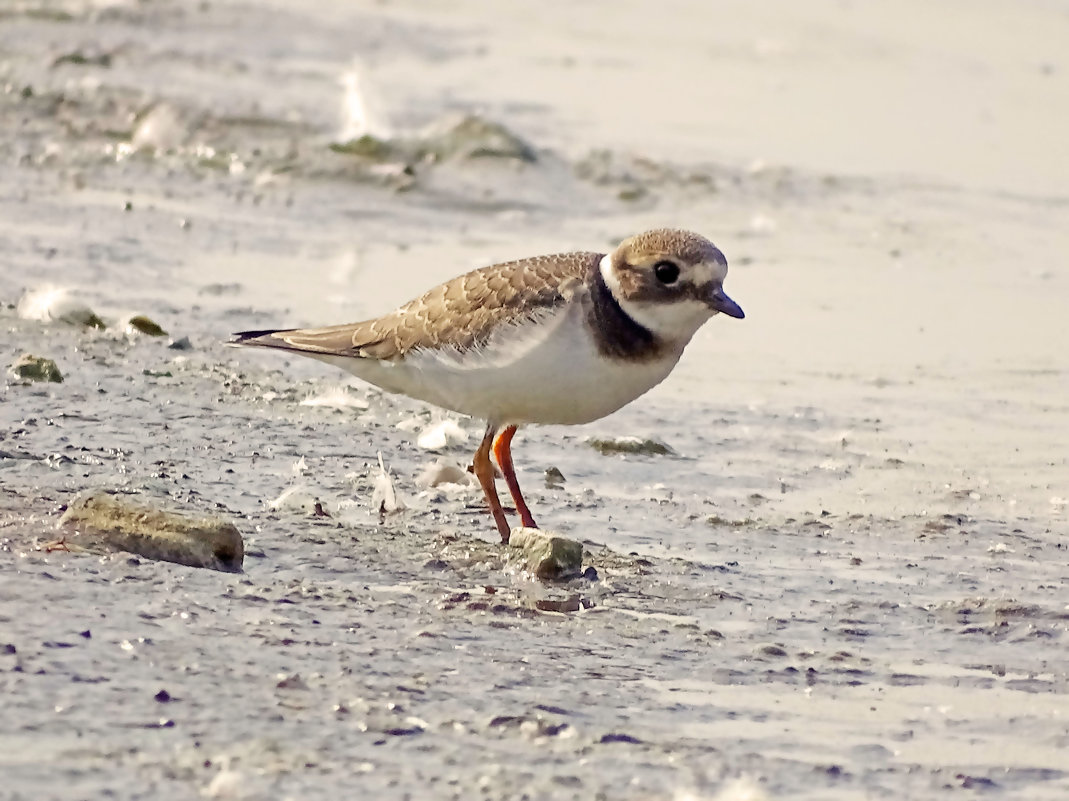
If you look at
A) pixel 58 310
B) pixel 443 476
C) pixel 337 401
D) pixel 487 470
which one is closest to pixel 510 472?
pixel 487 470

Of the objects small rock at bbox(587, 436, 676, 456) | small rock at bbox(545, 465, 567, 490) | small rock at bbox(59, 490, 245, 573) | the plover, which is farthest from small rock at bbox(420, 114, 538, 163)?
small rock at bbox(59, 490, 245, 573)

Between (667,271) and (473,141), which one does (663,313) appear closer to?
(667,271)

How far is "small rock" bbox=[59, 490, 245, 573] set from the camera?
12.6 feet

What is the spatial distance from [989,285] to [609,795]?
4924 mm

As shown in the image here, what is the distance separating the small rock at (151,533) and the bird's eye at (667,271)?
1.33 metres

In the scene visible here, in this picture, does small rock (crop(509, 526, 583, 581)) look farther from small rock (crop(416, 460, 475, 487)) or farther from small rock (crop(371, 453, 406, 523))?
small rock (crop(416, 460, 475, 487))

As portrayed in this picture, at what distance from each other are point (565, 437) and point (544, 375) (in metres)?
1.07

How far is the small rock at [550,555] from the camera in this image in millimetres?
4137

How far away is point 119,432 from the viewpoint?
4.97 m

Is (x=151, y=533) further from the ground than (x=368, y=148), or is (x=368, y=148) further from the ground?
(x=368, y=148)

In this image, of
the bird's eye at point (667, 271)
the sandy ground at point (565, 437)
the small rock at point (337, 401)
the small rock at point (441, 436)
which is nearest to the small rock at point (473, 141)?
the sandy ground at point (565, 437)

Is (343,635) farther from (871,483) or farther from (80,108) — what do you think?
(80,108)

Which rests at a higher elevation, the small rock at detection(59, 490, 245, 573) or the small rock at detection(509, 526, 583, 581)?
the small rock at detection(509, 526, 583, 581)

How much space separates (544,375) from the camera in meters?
4.49
